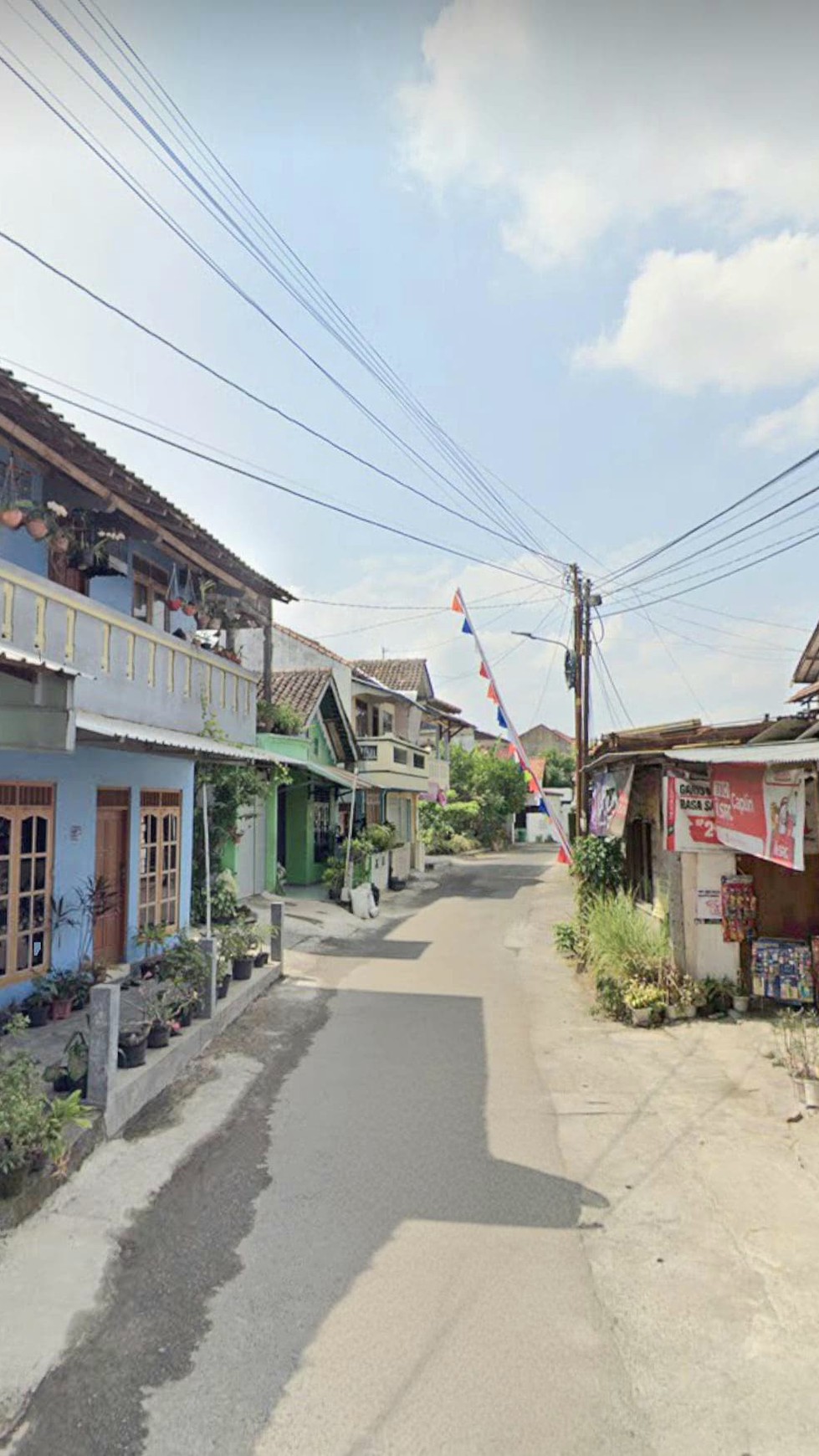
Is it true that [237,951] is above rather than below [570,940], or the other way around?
above

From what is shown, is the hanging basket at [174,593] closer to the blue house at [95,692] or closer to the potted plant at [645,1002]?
the blue house at [95,692]

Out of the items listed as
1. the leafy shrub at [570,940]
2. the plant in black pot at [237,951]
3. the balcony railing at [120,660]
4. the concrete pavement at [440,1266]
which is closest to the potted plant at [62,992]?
the plant in black pot at [237,951]

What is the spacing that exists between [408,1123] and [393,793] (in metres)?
23.3

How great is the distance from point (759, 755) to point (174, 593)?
838cm

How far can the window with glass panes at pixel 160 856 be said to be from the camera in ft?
38.4

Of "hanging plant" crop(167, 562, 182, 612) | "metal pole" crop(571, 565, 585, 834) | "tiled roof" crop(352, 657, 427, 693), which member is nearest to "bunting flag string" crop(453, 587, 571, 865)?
"metal pole" crop(571, 565, 585, 834)

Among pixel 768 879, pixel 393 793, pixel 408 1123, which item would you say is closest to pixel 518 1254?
pixel 408 1123

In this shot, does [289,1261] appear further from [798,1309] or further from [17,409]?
[17,409]

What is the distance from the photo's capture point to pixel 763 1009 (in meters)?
9.18

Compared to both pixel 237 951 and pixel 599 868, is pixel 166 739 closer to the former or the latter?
pixel 237 951

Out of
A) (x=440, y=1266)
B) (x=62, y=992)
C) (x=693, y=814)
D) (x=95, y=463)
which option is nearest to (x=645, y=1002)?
(x=693, y=814)

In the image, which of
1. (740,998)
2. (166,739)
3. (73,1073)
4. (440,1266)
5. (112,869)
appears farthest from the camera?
(112,869)

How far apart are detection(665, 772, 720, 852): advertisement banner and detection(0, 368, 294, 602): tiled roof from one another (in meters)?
6.98

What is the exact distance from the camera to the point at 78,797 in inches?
387
